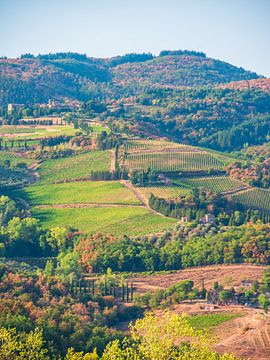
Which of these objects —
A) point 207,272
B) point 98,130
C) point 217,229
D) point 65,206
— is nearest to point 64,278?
point 207,272

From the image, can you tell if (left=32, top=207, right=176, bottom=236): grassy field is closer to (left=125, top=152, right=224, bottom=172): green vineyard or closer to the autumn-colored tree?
(left=125, top=152, right=224, bottom=172): green vineyard

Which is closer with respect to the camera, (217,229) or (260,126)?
(217,229)

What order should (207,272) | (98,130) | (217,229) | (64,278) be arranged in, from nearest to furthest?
(64,278) < (207,272) < (217,229) < (98,130)

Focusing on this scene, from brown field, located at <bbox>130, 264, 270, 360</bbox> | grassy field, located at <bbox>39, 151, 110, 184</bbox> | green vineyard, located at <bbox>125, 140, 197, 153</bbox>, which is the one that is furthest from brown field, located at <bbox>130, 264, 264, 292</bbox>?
green vineyard, located at <bbox>125, 140, 197, 153</bbox>

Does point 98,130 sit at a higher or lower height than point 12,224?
higher

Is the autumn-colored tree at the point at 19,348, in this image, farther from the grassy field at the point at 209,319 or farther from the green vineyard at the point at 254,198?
the green vineyard at the point at 254,198

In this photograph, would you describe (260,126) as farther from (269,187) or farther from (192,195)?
(192,195)
